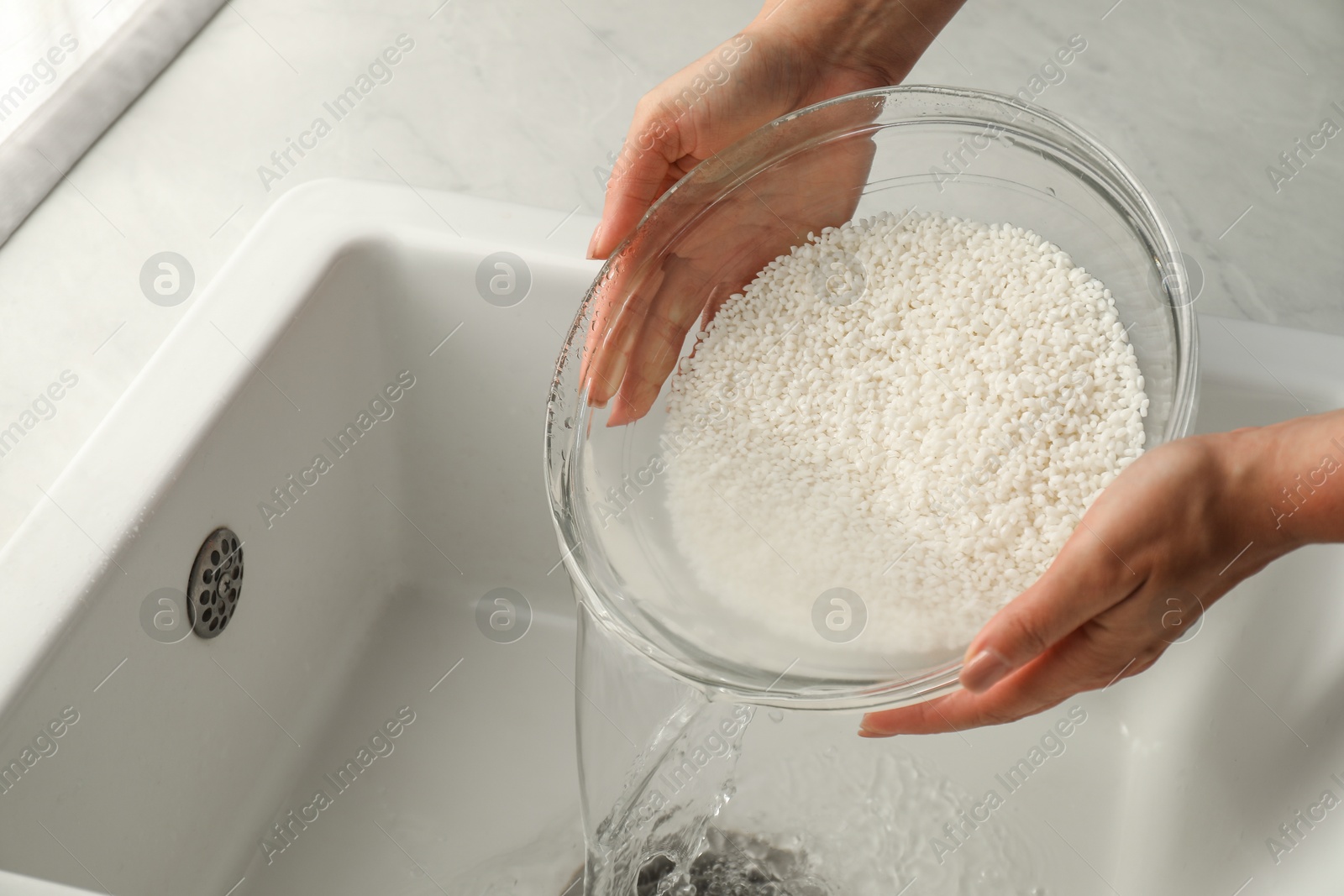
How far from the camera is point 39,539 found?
65 centimetres

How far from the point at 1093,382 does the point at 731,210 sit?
253 mm

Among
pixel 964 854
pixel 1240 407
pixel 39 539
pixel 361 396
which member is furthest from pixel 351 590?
pixel 1240 407

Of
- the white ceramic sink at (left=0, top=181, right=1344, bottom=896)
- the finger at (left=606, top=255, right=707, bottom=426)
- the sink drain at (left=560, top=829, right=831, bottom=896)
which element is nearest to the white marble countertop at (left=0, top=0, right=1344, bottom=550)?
the white ceramic sink at (left=0, top=181, right=1344, bottom=896)

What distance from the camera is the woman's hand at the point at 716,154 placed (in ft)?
2.17

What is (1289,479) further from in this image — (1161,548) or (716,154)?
(716,154)

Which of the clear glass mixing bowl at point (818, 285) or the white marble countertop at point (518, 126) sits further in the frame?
the white marble countertop at point (518, 126)

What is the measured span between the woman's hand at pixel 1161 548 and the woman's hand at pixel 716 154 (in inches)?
10.9

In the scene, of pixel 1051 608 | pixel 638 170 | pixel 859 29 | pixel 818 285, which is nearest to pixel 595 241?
pixel 638 170

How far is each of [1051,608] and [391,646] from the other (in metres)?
0.65

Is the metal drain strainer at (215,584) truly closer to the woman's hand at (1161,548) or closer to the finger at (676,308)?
the finger at (676,308)

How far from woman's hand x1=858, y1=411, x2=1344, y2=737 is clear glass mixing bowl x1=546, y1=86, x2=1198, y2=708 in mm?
32

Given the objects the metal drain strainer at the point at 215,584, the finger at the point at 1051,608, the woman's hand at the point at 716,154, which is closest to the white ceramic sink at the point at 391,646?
the metal drain strainer at the point at 215,584

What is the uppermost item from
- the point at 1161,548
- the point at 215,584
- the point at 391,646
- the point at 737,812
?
the point at 215,584

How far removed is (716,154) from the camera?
2.31ft
